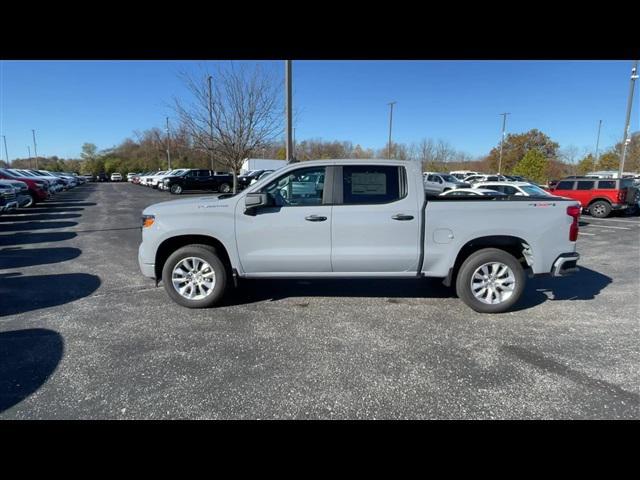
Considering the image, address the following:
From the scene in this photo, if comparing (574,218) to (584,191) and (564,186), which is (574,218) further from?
(564,186)

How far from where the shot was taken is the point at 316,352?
330 cm

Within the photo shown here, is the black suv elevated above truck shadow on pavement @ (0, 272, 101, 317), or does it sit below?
above

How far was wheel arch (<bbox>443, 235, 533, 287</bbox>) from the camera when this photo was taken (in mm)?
4180

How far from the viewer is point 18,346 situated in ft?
11.0

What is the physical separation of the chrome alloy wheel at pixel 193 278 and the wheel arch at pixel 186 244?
22 centimetres

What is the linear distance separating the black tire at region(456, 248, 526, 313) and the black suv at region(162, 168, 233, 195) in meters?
23.4

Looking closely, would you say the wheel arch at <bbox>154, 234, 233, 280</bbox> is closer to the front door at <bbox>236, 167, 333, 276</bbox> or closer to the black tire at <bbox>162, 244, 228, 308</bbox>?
the black tire at <bbox>162, 244, 228, 308</bbox>

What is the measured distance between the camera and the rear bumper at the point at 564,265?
4.11m

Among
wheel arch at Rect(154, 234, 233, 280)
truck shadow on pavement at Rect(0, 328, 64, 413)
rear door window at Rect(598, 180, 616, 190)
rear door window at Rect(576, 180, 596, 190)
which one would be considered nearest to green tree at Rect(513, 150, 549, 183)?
rear door window at Rect(576, 180, 596, 190)

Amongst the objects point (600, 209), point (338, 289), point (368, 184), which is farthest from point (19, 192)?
point (600, 209)

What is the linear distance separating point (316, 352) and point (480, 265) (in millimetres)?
2385
